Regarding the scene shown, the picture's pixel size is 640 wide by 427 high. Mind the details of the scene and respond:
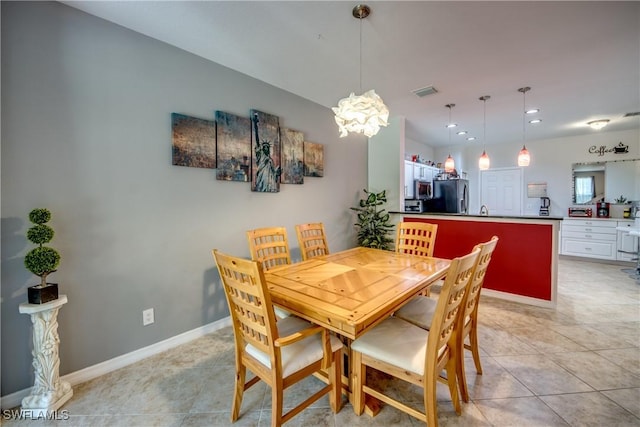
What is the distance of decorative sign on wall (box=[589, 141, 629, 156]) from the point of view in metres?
5.15

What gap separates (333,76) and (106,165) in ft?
→ 7.33

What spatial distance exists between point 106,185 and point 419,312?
96.2 inches

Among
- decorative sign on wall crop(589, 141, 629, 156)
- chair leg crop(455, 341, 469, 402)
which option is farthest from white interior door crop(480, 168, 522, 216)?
chair leg crop(455, 341, 469, 402)

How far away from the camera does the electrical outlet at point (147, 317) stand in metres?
2.18

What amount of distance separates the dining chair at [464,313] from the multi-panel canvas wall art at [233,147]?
1972 mm

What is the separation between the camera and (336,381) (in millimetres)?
1573

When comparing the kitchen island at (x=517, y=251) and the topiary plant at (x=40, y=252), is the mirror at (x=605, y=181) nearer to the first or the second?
the kitchen island at (x=517, y=251)

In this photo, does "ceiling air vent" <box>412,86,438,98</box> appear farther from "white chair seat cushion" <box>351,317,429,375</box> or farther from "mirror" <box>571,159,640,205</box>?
"mirror" <box>571,159,640,205</box>

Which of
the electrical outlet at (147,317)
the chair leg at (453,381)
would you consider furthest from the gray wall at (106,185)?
the chair leg at (453,381)

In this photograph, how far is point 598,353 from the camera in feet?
7.11

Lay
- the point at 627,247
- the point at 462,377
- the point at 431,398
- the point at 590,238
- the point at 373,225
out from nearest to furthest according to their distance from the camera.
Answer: the point at 431,398, the point at 462,377, the point at 373,225, the point at 627,247, the point at 590,238

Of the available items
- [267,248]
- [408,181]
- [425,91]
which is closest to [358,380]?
[267,248]

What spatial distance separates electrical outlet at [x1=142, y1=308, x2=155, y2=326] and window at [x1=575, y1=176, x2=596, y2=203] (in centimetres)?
765

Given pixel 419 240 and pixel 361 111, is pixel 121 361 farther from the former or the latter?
pixel 419 240
